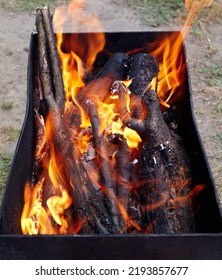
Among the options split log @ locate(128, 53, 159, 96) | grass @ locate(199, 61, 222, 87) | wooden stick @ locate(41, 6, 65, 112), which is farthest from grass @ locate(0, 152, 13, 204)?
grass @ locate(199, 61, 222, 87)

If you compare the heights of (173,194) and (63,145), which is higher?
(63,145)

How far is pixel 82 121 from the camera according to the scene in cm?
303

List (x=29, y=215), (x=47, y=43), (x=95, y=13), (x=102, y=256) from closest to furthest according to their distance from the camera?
(x=102, y=256) → (x=29, y=215) → (x=47, y=43) → (x=95, y=13)

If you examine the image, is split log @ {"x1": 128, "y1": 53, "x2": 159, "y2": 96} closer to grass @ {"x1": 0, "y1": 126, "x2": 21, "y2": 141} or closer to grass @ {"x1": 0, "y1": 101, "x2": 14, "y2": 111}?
grass @ {"x1": 0, "y1": 126, "x2": 21, "y2": 141}

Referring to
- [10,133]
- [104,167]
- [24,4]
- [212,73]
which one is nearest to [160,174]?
[104,167]

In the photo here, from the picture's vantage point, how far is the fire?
2.51 metres

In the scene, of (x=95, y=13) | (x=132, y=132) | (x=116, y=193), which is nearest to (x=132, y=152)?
(x=132, y=132)

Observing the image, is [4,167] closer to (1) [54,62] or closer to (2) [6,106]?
(2) [6,106]

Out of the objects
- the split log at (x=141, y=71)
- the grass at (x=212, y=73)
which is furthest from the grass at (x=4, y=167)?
the grass at (x=212, y=73)

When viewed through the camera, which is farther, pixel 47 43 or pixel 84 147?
pixel 47 43

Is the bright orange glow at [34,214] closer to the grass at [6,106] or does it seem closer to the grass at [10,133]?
the grass at [10,133]

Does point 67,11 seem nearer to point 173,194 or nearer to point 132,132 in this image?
point 132,132
